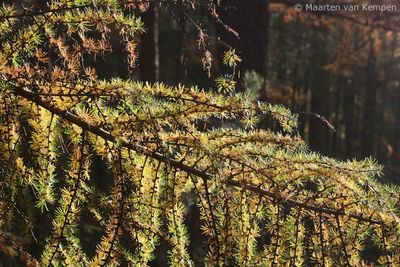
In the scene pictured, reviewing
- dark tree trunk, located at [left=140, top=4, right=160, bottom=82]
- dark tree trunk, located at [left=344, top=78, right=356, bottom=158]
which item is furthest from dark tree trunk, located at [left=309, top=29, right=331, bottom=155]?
dark tree trunk, located at [left=140, top=4, right=160, bottom=82]

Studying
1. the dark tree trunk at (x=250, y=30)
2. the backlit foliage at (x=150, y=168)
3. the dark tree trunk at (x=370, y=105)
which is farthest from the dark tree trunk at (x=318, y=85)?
the backlit foliage at (x=150, y=168)

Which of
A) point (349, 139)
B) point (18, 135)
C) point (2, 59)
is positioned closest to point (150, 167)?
point (18, 135)

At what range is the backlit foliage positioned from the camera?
5.41ft

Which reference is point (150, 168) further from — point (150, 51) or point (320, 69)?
point (320, 69)

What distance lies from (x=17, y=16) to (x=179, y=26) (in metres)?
0.51

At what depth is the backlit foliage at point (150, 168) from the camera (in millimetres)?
1649

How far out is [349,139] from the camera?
999 inches

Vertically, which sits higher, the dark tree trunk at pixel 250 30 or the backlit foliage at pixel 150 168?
the dark tree trunk at pixel 250 30

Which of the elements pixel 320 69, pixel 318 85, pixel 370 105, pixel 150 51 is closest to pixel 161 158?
pixel 150 51

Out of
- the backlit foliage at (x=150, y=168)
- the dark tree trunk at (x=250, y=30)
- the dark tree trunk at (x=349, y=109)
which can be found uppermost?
the dark tree trunk at (x=250, y=30)

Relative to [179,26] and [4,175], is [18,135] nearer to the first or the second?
[4,175]

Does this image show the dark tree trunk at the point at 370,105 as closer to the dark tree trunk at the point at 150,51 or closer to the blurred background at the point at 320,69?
the blurred background at the point at 320,69

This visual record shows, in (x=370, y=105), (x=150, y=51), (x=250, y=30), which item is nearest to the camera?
(x=250, y=30)

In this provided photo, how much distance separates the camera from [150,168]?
1.79 meters
